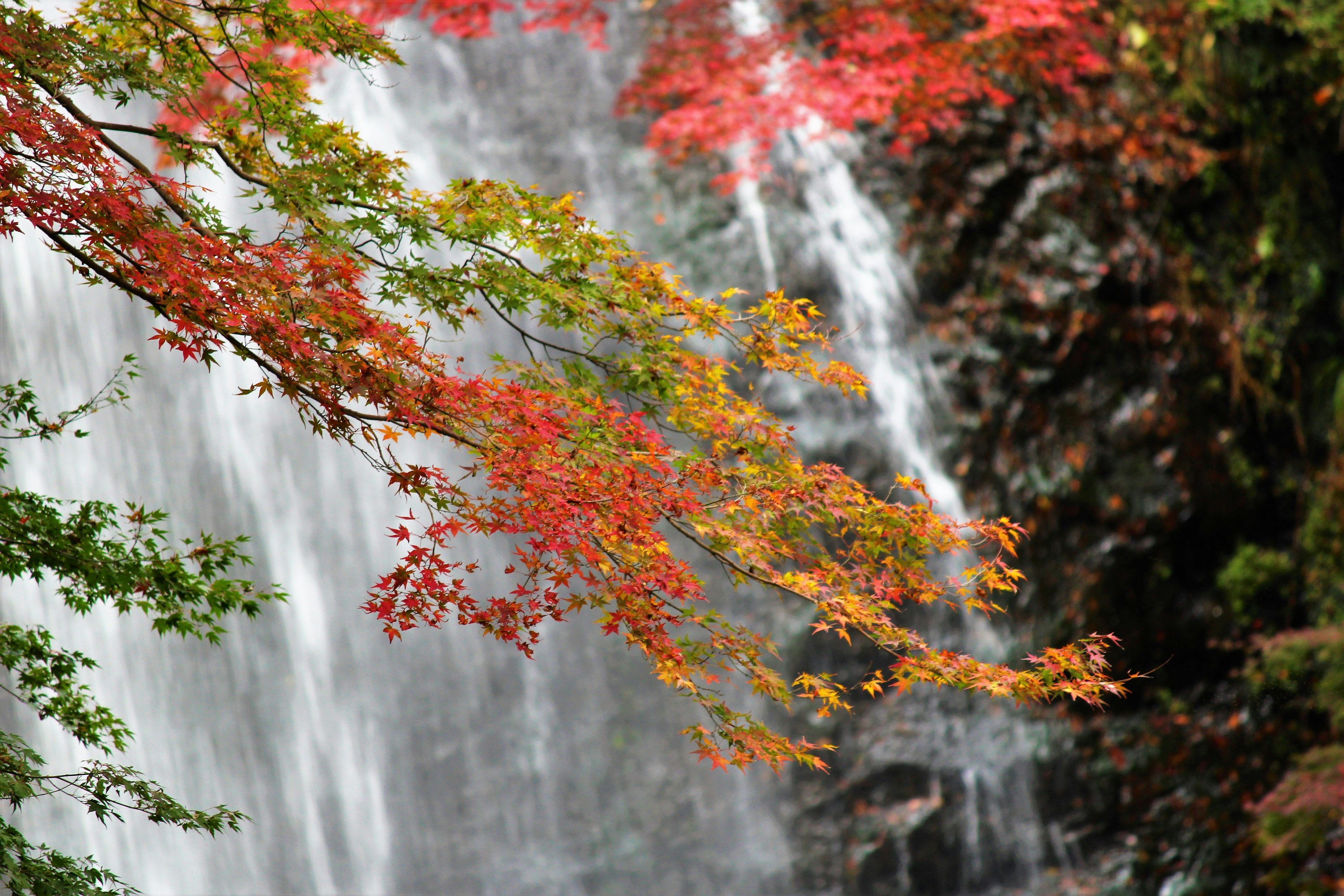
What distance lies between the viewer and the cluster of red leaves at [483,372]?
9.96ft

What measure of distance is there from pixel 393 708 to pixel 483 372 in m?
5.17

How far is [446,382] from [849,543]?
5.38 metres

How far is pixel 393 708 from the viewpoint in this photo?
808cm

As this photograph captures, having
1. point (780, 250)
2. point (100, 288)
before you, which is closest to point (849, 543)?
point (780, 250)

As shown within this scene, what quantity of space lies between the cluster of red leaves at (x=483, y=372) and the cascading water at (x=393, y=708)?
4.12 metres

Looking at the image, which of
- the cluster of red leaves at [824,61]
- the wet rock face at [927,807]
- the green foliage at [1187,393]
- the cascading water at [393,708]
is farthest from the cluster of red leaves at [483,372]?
the cluster of red leaves at [824,61]

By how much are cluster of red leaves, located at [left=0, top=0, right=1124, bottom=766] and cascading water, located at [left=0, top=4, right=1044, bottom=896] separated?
4.12m

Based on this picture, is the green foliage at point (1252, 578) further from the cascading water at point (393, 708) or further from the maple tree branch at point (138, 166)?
the maple tree branch at point (138, 166)

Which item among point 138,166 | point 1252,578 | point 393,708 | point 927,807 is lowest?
point 927,807

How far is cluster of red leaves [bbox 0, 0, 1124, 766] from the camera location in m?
3.04

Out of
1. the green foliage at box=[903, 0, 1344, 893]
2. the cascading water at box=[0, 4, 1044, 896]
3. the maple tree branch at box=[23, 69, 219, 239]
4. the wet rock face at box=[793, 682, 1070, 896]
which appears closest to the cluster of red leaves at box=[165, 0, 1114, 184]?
the green foliage at box=[903, 0, 1344, 893]

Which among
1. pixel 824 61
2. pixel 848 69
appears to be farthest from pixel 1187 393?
pixel 824 61

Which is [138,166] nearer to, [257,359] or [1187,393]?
[257,359]

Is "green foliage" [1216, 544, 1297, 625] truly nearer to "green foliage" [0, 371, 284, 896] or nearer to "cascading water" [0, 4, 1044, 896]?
"cascading water" [0, 4, 1044, 896]
